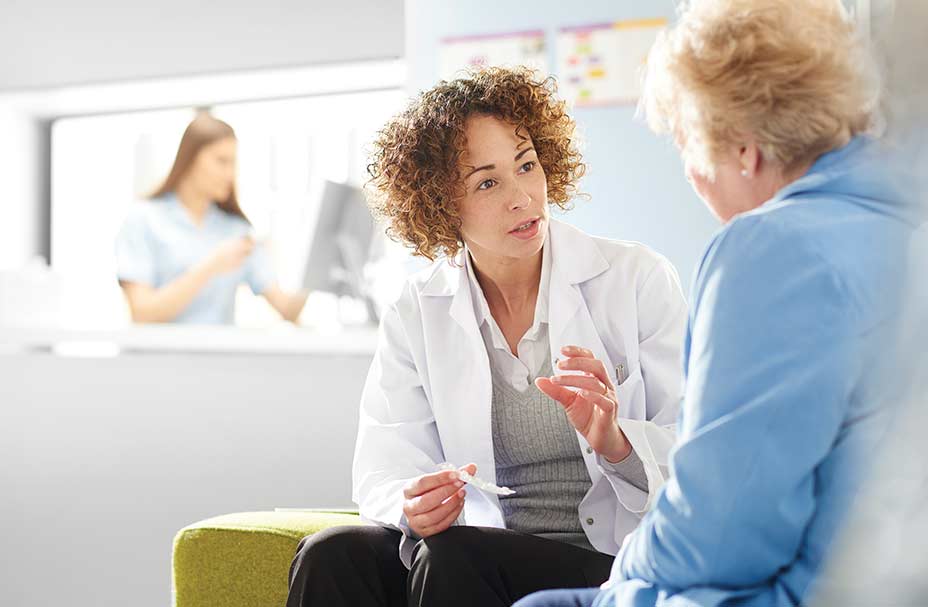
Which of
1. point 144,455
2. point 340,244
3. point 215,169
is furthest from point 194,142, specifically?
point 144,455

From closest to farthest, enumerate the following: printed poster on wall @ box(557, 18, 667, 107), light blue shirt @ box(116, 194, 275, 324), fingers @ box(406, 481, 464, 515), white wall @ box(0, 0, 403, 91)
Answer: fingers @ box(406, 481, 464, 515), printed poster on wall @ box(557, 18, 667, 107), white wall @ box(0, 0, 403, 91), light blue shirt @ box(116, 194, 275, 324)

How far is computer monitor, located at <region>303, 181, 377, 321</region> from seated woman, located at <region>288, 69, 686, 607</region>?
1.05 m

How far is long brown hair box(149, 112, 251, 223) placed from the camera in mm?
3328

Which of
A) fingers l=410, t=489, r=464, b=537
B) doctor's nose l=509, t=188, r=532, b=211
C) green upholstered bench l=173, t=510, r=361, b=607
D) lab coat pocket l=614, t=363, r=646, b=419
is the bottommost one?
green upholstered bench l=173, t=510, r=361, b=607

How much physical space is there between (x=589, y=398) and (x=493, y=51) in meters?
1.33

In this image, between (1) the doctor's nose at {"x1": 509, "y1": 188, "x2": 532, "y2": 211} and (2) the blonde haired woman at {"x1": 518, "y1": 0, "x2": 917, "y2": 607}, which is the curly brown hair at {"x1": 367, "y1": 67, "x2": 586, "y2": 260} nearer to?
(1) the doctor's nose at {"x1": 509, "y1": 188, "x2": 532, "y2": 211}

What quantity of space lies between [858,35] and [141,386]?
2.54m

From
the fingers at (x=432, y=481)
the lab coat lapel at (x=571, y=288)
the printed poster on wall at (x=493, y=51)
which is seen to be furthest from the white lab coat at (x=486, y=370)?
the printed poster on wall at (x=493, y=51)

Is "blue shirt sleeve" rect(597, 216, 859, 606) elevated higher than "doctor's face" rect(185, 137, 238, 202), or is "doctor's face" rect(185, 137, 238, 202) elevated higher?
"doctor's face" rect(185, 137, 238, 202)

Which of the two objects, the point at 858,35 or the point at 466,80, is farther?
the point at 466,80

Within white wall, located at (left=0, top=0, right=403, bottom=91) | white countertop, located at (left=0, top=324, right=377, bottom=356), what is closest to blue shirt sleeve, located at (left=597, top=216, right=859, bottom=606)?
white countertop, located at (left=0, top=324, right=377, bottom=356)

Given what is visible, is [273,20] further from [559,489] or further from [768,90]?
[768,90]

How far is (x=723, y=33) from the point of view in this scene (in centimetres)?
103

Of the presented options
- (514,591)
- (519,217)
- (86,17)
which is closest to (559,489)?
(514,591)
